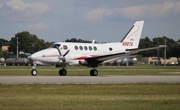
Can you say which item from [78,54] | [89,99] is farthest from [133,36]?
[89,99]

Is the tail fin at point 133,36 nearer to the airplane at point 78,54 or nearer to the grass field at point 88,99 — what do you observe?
the airplane at point 78,54

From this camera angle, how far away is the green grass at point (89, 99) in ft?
62.2

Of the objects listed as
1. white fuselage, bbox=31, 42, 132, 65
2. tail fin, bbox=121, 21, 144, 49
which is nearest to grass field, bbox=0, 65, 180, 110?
white fuselage, bbox=31, 42, 132, 65

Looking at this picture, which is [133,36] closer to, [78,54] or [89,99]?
[78,54]

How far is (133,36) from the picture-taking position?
5162 centimetres

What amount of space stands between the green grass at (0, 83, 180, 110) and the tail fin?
24282mm

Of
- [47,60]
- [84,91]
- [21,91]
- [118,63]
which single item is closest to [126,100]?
[84,91]

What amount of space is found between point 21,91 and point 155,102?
29.6 feet

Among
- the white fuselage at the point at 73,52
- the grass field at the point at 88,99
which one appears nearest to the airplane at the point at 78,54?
the white fuselage at the point at 73,52

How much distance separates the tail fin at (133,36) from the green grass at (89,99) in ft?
79.7

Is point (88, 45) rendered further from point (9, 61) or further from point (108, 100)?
point (9, 61)

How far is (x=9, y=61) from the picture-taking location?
138125mm

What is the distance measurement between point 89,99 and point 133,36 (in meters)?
30.6

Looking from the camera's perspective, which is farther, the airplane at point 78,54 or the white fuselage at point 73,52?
the airplane at point 78,54
